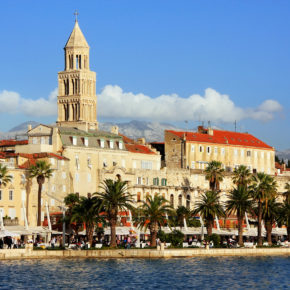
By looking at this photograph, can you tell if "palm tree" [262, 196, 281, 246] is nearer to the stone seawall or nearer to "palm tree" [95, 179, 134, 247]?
the stone seawall

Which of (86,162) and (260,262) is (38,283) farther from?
(86,162)

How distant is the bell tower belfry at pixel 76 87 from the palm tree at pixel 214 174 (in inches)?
872

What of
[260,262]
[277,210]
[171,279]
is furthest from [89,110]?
[171,279]

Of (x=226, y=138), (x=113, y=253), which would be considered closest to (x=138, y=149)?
(x=226, y=138)

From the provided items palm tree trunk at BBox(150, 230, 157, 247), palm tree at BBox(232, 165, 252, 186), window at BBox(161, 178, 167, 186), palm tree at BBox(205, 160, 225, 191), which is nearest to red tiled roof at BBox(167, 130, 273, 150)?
palm tree at BBox(205, 160, 225, 191)

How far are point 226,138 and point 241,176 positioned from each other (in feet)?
55.1

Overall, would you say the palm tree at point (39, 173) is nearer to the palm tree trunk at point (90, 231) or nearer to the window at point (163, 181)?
the palm tree trunk at point (90, 231)

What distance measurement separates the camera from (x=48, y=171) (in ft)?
383

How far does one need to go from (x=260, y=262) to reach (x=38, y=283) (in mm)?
29912

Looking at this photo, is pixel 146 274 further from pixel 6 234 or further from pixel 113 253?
pixel 6 234

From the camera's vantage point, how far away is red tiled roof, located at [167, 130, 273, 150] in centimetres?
15212

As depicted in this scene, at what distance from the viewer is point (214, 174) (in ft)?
467

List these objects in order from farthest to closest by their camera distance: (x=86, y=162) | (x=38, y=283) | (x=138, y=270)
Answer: (x=86, y=162) < (x=138, y=270) < (x=38, y=283)

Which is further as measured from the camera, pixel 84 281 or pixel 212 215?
pixel 212 215
